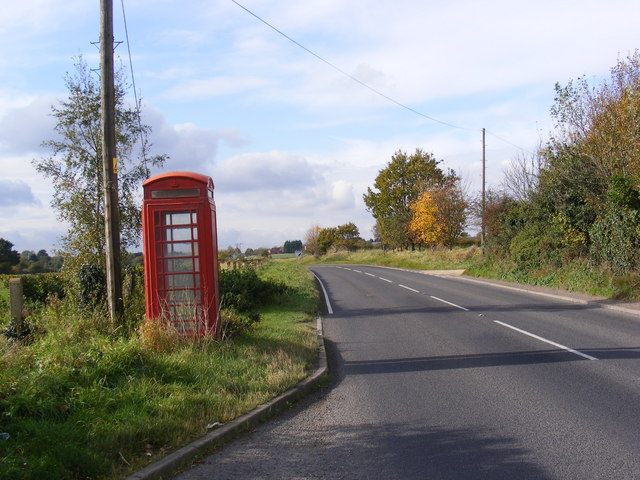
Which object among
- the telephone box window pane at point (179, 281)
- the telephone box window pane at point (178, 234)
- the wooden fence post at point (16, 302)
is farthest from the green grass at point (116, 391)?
the telephone box window pane at point (178, 234)

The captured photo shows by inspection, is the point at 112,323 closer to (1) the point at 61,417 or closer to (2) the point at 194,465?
(1) the point at 61,417

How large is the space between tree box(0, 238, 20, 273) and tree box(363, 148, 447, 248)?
40.7 m

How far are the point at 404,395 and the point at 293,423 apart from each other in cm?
167

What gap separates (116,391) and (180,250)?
356 cm

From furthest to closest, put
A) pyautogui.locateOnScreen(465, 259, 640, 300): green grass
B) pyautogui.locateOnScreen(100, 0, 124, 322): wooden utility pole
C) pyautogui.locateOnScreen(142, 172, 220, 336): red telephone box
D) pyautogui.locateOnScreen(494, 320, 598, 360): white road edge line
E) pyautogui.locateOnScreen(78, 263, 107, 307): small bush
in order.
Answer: pyautogui.locateOnScreen(465, 259, 640, 300): green grass, pyautogui.locateOnScreen(78, 263, 107, 307): small bush, pyautogui.locateOnScreen(142, 172, 220, 336): red telephone box, pyautogui.locateOnScreen(100, 0, 124, 322): wooden utility pole, pyautogui.locateOnScreen(494, 320, 598, 360): white road edge line

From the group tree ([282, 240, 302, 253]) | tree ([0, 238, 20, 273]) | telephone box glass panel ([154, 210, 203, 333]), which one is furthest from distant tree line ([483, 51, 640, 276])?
tree ([282, 240, 302, 253])

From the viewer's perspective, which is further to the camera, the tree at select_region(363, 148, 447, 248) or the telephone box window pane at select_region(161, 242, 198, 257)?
the tree at select_region(363, 148, 447, 248)

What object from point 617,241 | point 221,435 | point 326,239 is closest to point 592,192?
point 617,241

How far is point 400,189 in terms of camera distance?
5981cm

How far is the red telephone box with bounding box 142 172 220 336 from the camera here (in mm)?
9383

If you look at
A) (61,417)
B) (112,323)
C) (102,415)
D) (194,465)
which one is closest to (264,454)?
(194,465)

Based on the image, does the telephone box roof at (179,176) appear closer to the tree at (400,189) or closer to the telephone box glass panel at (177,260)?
the telephone box glass panel at (177,260)

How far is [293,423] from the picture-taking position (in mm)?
6297

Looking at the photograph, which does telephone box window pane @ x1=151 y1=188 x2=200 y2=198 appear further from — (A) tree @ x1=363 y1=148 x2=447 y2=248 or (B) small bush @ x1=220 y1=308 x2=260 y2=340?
(A) tree @ x1=363 y1=148 x2=447 y2=248
